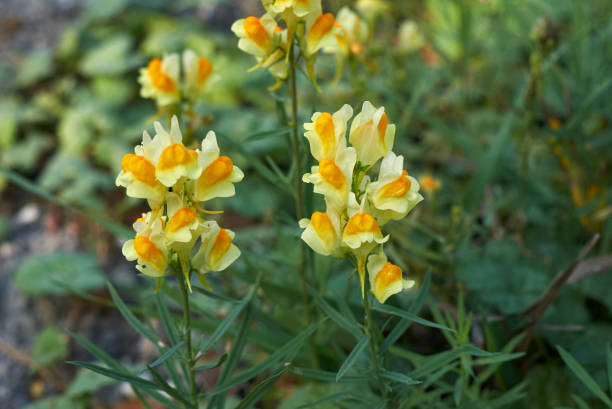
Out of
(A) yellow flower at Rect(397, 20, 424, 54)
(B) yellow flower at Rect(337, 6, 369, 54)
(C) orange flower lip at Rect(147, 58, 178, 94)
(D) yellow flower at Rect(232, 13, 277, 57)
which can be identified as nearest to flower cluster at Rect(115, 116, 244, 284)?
(D) yellow flower at Rect(232, 13, 277, 57)

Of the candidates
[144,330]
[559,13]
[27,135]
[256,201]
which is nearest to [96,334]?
[256,201]

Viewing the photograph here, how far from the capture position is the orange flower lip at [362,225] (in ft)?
2.31

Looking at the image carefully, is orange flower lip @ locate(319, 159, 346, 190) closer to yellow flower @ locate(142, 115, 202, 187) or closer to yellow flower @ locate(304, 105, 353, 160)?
yellow flower @ locate(304, 105, 353, 160)

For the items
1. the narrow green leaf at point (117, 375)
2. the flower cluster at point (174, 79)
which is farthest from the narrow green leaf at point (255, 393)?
the flower cluster at point (174, 79)

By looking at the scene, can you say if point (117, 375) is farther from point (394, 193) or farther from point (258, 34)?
point (258, 34)

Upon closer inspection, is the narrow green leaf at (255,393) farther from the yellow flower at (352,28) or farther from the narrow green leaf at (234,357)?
the yellow flower at (352,28)

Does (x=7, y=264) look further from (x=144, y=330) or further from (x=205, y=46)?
(x=144, y=330)

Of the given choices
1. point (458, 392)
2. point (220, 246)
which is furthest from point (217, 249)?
point (458, 392)

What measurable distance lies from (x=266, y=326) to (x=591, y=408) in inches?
25.4

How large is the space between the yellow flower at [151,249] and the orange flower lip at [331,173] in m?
0.23

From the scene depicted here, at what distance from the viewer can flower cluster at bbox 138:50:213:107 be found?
115 cm

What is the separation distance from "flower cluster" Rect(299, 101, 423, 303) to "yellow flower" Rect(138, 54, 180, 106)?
487mm

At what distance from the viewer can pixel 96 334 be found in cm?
174

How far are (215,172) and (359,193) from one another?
0.20m
